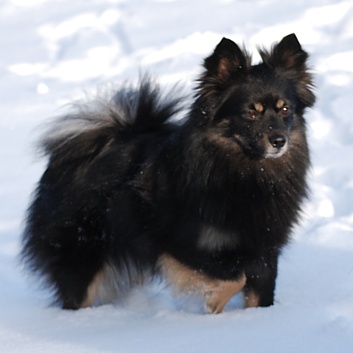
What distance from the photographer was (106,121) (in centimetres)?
558

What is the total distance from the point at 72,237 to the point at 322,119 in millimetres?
4127

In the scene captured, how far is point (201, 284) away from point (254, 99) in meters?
1.22

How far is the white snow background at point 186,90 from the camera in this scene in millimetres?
4645

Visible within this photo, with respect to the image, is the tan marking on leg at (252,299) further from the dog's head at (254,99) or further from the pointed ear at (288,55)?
the pointed ear at (288,55)

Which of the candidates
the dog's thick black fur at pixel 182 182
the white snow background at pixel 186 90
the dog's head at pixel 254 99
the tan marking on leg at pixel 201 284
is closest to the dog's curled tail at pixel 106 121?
the dog's thick black fur at pixel 182 182

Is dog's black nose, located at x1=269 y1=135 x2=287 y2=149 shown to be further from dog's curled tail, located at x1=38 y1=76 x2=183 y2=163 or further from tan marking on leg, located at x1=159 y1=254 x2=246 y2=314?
dog's curled tail, located at x1=38 y1=76 x2=183 y2=163

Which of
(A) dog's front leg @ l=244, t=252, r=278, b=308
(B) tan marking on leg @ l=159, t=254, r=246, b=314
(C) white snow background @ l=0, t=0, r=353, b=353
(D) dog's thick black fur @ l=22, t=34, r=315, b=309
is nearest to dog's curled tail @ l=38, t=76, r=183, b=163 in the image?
(D) dog's thick black fur @ l=22, t=34, r=315, b=309

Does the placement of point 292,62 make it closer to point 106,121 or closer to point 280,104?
point 280,104

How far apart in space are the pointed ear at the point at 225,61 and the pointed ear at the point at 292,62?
0.22 m

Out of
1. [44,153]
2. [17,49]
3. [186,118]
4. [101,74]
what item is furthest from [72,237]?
[17,49]

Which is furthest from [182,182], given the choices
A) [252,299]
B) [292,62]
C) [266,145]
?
[292,62]

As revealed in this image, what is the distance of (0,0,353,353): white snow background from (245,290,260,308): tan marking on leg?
0.39ft

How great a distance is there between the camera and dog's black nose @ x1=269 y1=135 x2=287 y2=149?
489cm

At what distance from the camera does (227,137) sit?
512 centimetres
